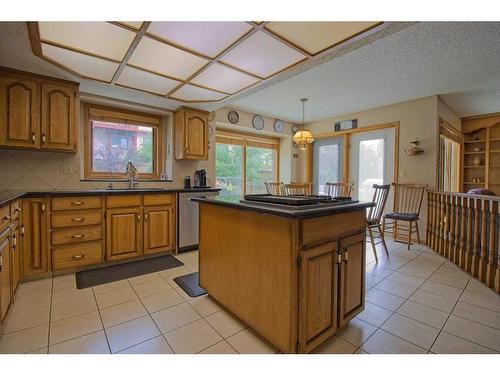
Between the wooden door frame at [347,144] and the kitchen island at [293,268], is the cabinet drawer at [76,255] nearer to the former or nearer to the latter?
the kitchen island at [293,268]

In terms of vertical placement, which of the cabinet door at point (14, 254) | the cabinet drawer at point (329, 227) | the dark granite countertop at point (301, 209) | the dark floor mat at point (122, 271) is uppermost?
the dark granite countertop at point (301, 209)

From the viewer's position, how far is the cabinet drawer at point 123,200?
2787mm

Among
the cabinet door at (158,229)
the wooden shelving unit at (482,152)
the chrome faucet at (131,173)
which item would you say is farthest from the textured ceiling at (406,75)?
the cabinet door at (158,229)

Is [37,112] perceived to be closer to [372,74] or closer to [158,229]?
[158,229]

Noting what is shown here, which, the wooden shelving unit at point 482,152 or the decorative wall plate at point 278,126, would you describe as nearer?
the wooden shelving unit at point 482,152

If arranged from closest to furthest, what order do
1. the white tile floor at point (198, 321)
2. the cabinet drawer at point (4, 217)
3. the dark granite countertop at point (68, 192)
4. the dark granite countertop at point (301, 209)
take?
the dark granite countertop at point (301, 209), the white tile floor at point (198, 321), the cabinet drawer at point (4, 217), the dark granite countertop at point (68, 192)

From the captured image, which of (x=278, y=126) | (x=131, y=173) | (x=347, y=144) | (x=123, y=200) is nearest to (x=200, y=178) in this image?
(x=131, y=173)

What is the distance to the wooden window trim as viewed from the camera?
10.6 feet

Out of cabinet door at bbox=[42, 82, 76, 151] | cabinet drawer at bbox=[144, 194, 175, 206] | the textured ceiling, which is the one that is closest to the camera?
the textured ceiling

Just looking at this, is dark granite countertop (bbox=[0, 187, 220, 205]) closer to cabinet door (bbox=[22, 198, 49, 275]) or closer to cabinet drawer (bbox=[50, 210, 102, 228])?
cabinet door (bbox=[22, 198, 49, 275])

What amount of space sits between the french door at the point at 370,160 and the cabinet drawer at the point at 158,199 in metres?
3.57

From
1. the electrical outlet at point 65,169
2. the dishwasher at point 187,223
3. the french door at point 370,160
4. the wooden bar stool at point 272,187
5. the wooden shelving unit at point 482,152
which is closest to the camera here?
the electrical outlet at point 65,169

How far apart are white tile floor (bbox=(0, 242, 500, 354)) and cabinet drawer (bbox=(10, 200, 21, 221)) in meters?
0.71

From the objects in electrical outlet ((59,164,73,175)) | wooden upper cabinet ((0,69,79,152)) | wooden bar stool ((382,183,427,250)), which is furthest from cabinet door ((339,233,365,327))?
electrical outlet ((59,164,73,175))
